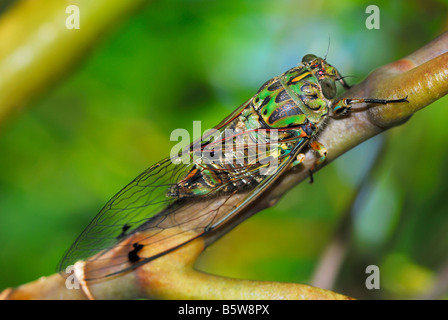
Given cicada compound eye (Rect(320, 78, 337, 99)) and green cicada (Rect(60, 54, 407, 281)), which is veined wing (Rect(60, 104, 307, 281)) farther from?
cicada compound eye (Rect(320, 78, 337, 99))

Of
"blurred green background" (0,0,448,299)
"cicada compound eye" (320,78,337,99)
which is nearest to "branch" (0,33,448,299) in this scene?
"cicada compound eye" (320,78,337,99)

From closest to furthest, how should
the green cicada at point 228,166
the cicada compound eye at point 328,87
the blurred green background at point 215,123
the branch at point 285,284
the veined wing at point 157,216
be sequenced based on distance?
the branch at point 285,284, the veined wing at point 157,216, the green cicada at point 228,166, the cicada compound eye at point 328,87, the blurred green background at point 215,123

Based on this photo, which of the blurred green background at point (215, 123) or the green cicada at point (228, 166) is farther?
the blurred green background at point (215, 123)

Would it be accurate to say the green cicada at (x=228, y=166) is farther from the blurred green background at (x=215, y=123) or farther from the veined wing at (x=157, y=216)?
the blurred green background at (x=215, y=123)

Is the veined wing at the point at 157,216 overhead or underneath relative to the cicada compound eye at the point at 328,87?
underneath

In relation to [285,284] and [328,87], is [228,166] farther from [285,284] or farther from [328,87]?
[285,284]

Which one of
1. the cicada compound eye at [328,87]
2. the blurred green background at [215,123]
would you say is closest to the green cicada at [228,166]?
the cicada compound eye at [328,87]

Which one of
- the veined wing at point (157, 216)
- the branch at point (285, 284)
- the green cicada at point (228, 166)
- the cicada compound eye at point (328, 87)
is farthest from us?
the cicada compound eye at point (328, 87)
